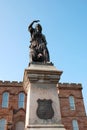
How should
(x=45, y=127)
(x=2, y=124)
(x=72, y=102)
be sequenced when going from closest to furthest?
(x=45, y=127)
(x=2, y=124)
(x=72, y=102)

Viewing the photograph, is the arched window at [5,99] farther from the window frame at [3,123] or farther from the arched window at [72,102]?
the arched window at [72,102]

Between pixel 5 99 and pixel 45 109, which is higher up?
pixel 5 99

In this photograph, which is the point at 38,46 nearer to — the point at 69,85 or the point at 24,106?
the point at 24,106

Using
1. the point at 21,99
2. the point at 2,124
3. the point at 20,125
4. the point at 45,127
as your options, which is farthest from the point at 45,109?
the point at 21,99

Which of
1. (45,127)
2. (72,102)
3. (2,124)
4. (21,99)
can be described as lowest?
(45,127)

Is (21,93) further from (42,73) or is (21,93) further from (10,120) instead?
(42,73)

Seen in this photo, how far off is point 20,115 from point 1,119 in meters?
3.28

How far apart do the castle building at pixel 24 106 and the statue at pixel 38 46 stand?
2393cm

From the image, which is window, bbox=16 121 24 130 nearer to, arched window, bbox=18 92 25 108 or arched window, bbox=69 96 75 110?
arched window, bbox=18 92 25 108

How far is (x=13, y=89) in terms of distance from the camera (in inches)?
1330

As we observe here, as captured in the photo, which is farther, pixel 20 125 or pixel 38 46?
pixel 20 125

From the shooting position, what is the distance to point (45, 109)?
20.2 feet

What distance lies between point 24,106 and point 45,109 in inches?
1053

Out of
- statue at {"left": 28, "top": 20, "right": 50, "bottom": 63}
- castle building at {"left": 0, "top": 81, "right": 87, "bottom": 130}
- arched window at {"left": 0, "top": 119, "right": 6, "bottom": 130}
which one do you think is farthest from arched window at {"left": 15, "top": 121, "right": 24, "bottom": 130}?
statue at {"left": 28, "top": 20, "right": 50, "bottom": 63}
